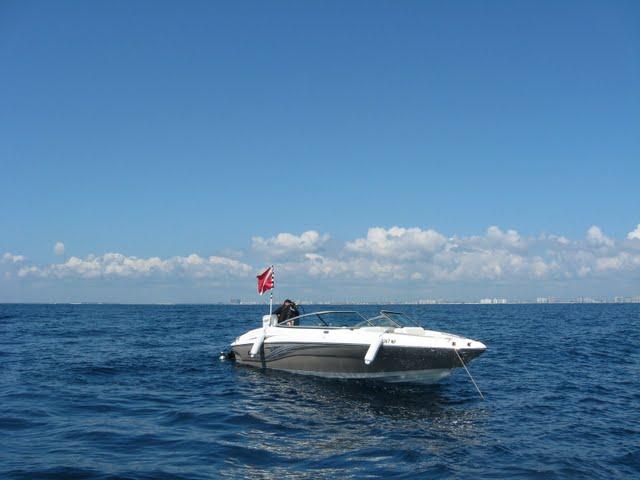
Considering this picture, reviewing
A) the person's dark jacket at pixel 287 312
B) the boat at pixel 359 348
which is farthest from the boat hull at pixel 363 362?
the person's dark jacket at pixel 287 312

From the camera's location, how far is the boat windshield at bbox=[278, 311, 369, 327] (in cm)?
1675

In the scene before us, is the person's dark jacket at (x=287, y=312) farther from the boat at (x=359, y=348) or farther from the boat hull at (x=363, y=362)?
the boat hull at (x=363, y=362)

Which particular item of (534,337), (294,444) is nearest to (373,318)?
(294,444)

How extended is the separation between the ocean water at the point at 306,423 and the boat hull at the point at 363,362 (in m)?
0.36

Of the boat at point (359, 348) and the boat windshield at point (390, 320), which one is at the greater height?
the boat windshield at point (390, 320)

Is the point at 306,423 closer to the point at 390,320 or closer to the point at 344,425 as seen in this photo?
the point at 344,425

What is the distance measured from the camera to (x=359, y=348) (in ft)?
50.2

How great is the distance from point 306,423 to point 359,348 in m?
4.25

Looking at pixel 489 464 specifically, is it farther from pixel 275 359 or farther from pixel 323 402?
pixel 275 359

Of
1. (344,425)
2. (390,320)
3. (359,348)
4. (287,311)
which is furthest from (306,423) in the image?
(287,311)

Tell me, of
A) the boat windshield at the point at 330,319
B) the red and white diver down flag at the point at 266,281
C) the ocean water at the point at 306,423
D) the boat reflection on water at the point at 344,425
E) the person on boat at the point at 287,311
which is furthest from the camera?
the red and white diver down flag at the point at 266,281

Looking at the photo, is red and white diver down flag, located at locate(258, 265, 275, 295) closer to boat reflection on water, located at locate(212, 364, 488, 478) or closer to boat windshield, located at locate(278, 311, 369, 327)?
boat windshield, located at locate(278, 311, 369, 327)

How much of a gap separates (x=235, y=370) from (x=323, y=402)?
639 cm

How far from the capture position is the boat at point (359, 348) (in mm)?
14305
